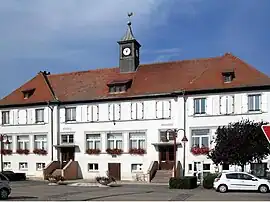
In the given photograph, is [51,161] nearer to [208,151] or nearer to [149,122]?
[149,122]

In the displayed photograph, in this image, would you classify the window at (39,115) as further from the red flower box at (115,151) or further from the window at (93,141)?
the red flower box at (115,151)

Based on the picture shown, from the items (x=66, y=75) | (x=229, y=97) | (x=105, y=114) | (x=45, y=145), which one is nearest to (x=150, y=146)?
→ (x=105, y=114)

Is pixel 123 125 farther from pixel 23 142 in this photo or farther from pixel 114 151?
pixel 23 142

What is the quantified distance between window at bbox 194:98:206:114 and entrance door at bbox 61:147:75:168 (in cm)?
1328

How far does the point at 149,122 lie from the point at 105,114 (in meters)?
4.67

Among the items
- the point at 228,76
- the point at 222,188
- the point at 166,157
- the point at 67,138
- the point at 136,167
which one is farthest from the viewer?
the point at 67,138

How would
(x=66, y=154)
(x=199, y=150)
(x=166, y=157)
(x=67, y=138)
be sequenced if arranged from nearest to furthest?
(x=199, y=150) < (x=166, y=157) < (x=67, y=138) < (x=66, y=154)

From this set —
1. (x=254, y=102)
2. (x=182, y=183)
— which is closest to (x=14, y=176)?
(x=182, y=183)

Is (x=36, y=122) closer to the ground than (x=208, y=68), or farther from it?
closer to the ground

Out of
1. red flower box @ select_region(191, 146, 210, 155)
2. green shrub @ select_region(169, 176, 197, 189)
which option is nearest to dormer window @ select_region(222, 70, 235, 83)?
red flower box @ select_region(191, 146, 210, 155)

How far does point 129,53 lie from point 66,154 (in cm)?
1230

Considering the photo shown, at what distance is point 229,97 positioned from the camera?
37.8 meters

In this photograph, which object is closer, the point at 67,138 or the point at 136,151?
the point at 136,151

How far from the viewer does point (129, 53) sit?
4691cm
